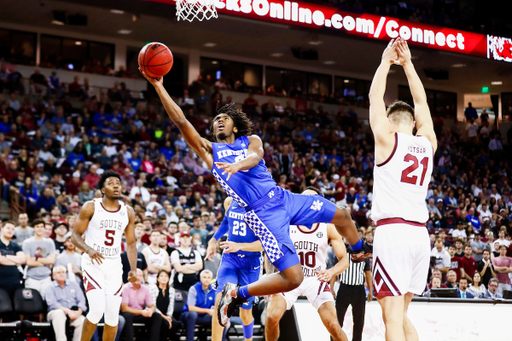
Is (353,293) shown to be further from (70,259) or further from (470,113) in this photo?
(470,113)

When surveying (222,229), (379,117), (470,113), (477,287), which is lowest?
(477,287)

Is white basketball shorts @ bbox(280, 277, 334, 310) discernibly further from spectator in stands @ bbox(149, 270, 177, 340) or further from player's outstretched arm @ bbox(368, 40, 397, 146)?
spectator in stands @ bbox(149, 270, 177, 340)

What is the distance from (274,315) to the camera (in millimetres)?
7441

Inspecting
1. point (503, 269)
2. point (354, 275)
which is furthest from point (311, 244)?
point (503, 269)

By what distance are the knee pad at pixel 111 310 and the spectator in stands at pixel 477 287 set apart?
9295 millimetres

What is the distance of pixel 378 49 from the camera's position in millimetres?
26453

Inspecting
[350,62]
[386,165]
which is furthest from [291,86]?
[386,165]

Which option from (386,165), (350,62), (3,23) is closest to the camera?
(386,165)

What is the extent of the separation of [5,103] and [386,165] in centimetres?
1733

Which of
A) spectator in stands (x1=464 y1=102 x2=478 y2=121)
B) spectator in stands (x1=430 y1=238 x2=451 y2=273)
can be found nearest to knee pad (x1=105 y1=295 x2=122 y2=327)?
spectator in stands (x1=430 y1=238 x2=451 y2=273)

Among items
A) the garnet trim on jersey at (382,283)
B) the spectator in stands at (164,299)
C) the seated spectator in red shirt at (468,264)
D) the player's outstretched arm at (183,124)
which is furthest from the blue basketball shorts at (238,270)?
the seated spectator in red shirt at (468,264)

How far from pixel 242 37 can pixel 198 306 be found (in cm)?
1631

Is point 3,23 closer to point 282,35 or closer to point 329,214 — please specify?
point 282,35

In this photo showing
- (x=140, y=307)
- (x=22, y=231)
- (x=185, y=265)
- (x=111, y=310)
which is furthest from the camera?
(x=22, y=231)
